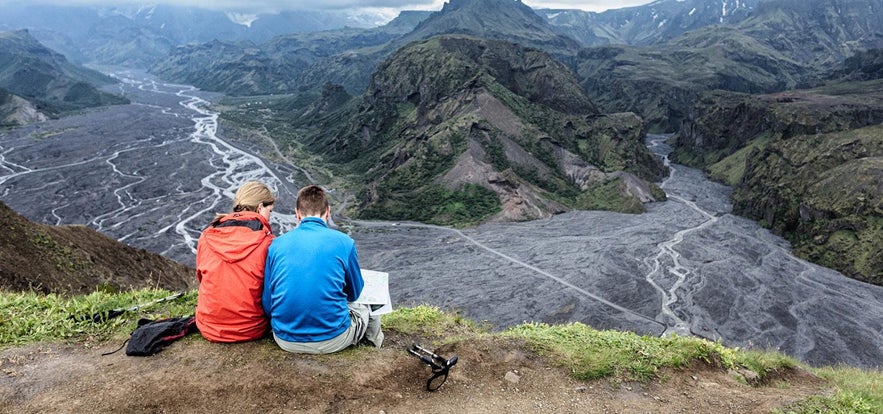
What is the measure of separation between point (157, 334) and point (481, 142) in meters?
97.1

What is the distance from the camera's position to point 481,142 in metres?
102

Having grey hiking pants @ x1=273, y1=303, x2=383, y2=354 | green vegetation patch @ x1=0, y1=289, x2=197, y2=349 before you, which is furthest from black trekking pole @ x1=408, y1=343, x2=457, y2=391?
green vegetation patch @ x1=0, y1=289, x2=197, y2=349

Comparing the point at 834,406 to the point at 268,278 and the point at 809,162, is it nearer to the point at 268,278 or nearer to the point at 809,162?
the point at 268,278

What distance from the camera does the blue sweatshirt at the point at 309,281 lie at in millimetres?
6625

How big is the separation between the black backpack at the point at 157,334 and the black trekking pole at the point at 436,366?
147 inches

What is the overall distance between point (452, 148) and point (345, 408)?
95.2 metres

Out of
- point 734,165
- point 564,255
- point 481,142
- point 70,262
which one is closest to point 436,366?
point 70,262

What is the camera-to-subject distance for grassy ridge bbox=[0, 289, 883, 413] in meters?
7.83

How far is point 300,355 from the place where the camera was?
7.35m

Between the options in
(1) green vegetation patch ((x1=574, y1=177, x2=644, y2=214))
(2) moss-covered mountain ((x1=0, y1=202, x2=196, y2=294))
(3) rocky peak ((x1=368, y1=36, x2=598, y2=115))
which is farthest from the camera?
(3) rocky peak ((x1=368, y1=36, x2=598, y2=115))

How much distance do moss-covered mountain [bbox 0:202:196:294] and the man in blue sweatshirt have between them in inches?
374

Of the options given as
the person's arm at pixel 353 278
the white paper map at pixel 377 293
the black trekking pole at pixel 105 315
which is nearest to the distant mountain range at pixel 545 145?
the white paper map at pixel 377 293

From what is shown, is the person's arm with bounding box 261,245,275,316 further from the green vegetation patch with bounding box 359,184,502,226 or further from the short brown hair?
the green vegetation patch with bounding box 359,184,502,226

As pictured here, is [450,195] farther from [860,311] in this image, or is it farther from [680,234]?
[860,311]
